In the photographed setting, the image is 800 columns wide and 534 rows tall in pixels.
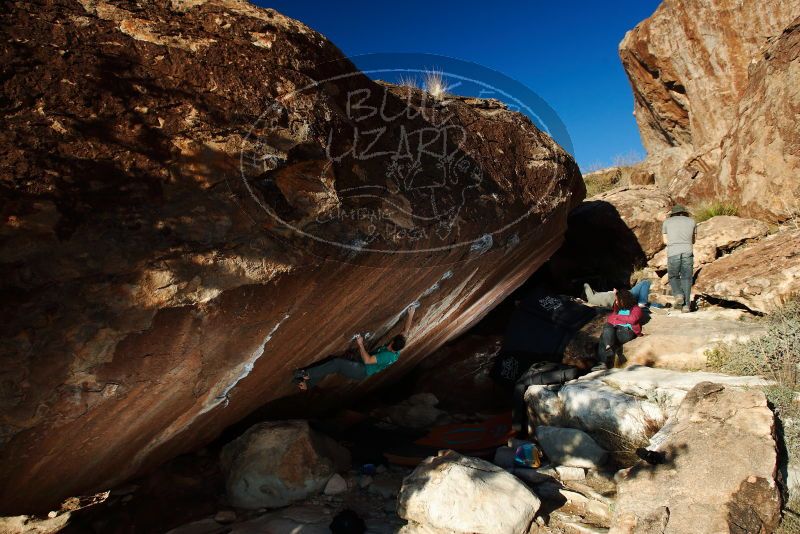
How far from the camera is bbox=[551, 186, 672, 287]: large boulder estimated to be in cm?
742

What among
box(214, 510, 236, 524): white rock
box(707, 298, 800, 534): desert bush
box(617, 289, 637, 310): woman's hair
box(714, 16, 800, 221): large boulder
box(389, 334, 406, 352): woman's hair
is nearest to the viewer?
box(707, 298, 800, 534): desert bush

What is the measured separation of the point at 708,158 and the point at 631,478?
24.1 ft

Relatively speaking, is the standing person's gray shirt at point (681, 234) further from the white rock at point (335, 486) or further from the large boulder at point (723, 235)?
the white rock at point (335, 486)

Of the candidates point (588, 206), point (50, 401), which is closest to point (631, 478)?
point (50, 401)

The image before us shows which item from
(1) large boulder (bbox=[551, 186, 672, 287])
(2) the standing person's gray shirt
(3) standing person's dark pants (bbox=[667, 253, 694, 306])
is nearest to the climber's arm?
Answer: (3) standing person's dark pants (bbox=[667, 253, 694, 306])

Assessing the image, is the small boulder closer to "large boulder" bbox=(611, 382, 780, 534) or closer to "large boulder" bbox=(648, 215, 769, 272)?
"large boulder" bbox=(611, 382, 780, 534)

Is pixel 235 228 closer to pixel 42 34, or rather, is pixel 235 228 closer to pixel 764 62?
pixel 42 34

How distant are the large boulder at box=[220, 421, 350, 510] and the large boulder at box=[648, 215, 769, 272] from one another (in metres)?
5.96

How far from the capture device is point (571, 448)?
3369 mm

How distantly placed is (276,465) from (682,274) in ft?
16.8

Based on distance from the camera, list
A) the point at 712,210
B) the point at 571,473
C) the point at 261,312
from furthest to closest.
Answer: the point at 712,210
the point at 571,473
the point at 261,312

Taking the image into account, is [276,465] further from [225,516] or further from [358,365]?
[358,365]

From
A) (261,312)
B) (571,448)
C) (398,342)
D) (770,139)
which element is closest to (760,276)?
(770,139)

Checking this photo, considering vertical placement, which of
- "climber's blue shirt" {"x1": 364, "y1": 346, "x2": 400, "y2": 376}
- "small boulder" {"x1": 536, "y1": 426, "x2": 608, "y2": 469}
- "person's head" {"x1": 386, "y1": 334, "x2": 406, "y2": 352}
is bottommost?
"small boulder" {"x1": 536, "y1": 426, "x2": 608, "y2": 469}
